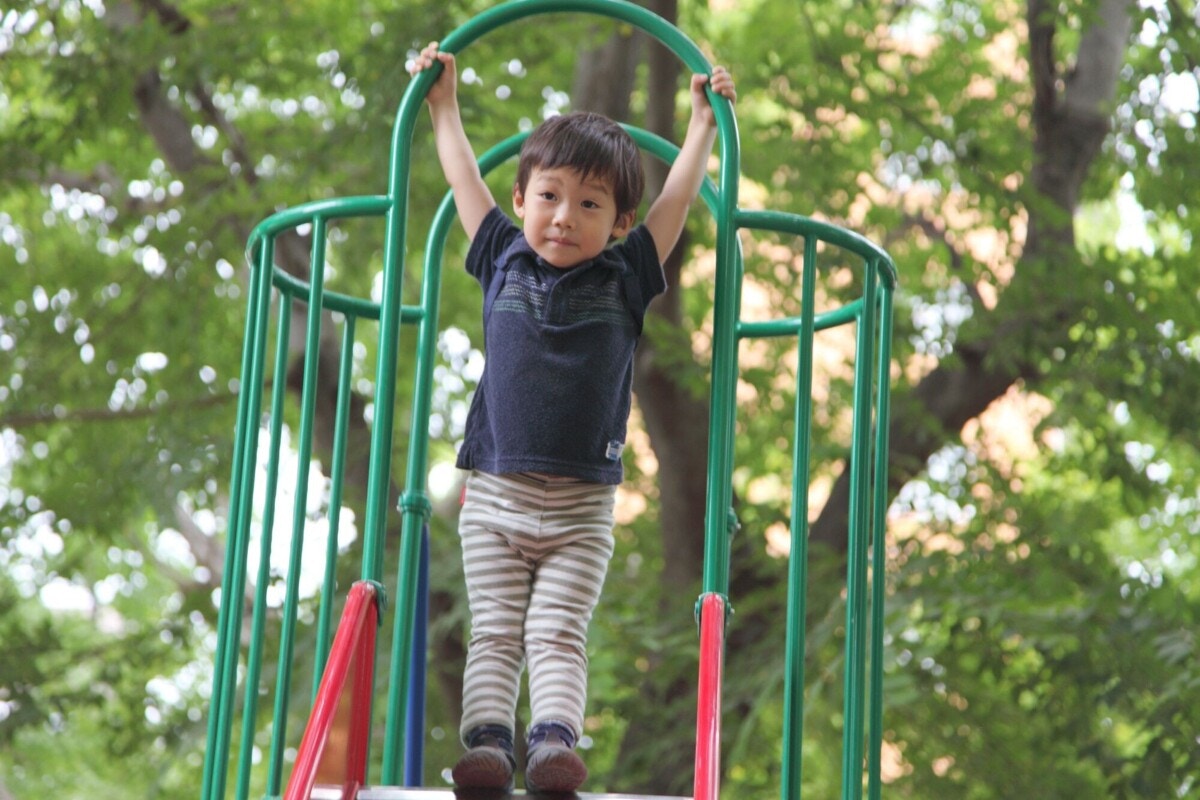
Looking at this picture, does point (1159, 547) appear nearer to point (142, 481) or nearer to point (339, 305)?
point (142, 481)

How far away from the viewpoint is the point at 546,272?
2717 mm

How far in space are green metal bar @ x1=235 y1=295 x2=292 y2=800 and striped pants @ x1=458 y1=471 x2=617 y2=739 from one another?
0.38m

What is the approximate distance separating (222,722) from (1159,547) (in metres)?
7.98

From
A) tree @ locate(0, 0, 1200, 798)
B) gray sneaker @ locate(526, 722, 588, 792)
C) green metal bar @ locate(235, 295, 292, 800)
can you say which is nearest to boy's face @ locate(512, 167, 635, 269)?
green metal bar @ locate(235, 295, 292, 800)

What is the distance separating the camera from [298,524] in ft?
9.86

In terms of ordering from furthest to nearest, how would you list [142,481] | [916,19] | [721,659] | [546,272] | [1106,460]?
[916,19], [1106,460], [142,481], [546,272], [721,659]

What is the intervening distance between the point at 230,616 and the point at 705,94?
50.8 inches

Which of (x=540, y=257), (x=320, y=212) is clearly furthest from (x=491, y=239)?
(x=320, y=212)

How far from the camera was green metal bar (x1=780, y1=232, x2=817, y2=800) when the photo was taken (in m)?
2.60

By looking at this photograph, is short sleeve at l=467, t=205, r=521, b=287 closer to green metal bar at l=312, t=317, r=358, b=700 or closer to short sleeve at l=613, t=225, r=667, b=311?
short sleeve at l=613, t=225, r=667, b=311

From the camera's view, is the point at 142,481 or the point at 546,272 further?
the point at 142,481

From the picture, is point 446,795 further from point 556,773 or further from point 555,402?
point 555,402

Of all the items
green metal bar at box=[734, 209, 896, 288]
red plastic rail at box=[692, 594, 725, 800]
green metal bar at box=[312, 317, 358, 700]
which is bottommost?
red plastic rail at box=[692, 594, 725, 800]

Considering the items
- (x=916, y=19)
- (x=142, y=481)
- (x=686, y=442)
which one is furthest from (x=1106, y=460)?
(x=142, y=481)
